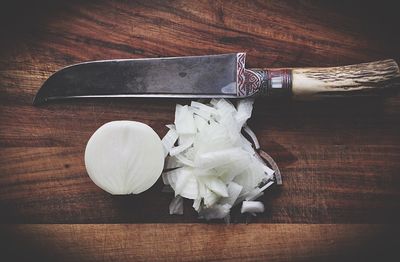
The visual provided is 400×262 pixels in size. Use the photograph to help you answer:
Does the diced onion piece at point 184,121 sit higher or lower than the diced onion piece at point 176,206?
higher

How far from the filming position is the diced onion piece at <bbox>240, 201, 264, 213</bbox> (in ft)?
4.96

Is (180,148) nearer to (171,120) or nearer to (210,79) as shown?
(171,120)

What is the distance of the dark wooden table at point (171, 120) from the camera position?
5.06ft

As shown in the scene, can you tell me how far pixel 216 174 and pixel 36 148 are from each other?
0.62 meters

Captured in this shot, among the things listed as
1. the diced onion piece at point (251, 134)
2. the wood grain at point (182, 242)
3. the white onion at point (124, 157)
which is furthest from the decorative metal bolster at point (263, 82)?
the wood grain at point (182, 242)

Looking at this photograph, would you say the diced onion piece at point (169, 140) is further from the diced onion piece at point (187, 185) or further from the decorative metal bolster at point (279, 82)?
the decorative metal bolster at point (279, 82)

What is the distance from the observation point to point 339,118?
1.58m

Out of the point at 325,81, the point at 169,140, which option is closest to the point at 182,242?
the point at 169,140

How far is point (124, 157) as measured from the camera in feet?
4.79

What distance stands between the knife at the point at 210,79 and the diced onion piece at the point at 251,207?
35cm

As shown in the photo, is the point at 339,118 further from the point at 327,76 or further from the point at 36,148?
the point at 36,148

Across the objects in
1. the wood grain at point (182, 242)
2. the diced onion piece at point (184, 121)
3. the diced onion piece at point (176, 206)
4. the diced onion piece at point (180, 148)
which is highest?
the diced onion piece at point (184, 121)

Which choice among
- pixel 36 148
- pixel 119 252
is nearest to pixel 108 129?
pixel 36 148

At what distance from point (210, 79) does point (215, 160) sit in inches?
10.3
